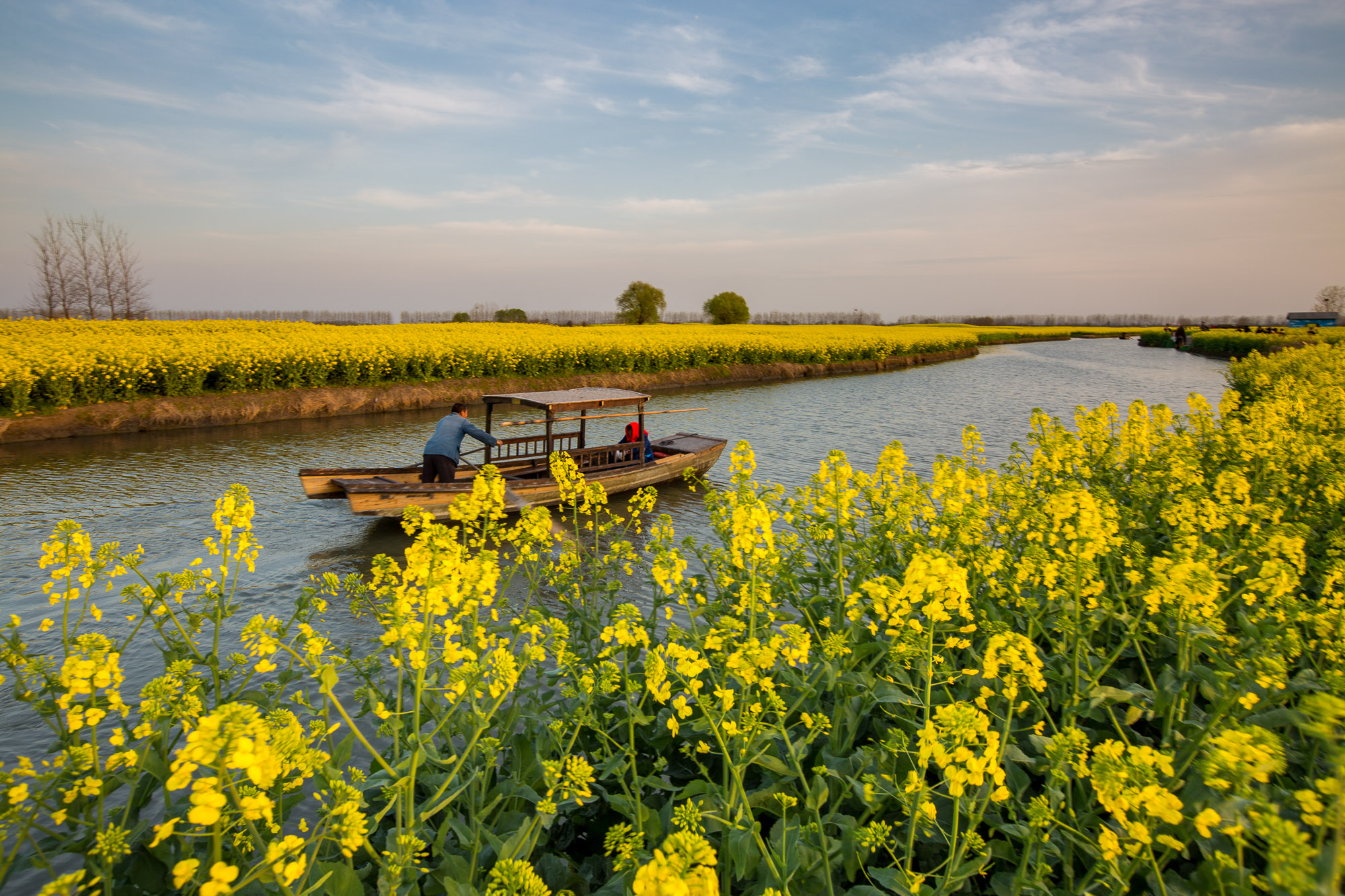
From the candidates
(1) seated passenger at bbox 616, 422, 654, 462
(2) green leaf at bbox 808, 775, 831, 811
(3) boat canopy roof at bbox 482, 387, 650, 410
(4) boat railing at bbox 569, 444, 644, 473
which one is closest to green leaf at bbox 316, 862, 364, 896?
(2) green leaf at bbox 808, 775, 831, 811

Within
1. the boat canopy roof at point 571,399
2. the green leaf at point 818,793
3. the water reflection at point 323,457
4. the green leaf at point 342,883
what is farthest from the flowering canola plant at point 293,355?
the green leaf at point 818,793

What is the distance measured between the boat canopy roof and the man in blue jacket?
3.04 ft

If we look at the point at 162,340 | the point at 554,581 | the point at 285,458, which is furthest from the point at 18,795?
the point at 162,340

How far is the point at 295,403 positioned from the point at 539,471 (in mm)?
13070

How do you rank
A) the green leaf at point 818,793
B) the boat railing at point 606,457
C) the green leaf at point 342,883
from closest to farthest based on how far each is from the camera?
1. the green leaf at point 342,883
2. the green leaf at point 818,793
3. the boat railing at point 606,457

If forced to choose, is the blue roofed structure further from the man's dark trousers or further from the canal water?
the man's dark trousers

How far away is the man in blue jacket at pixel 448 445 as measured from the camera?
11984mm

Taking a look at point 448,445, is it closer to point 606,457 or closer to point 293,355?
point 606,457

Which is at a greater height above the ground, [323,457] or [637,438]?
[637,438]

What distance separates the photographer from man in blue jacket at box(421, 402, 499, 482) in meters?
12.0

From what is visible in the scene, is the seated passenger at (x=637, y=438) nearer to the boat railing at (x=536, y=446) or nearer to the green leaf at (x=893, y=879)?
the boat railing at (x=536, y=446)

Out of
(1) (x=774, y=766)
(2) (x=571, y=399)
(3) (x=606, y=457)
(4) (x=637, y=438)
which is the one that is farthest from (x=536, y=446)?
(1) (x=774, y=766)

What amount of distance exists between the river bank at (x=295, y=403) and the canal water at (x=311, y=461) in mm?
448

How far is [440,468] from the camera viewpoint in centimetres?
1207
